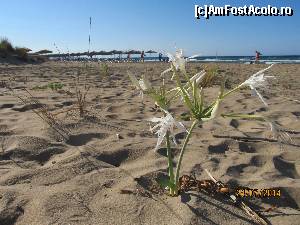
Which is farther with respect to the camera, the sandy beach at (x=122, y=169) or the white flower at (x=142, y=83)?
the sandy beach at (x=122, y=169)

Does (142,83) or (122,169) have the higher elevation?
(142,83)

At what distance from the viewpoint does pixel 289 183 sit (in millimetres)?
2357

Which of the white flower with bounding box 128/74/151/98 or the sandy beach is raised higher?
the white flower with bounding box 128/74/151/98

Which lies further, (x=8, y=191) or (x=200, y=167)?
(x=200, y=167)

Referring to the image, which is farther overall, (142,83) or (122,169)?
(122,169)

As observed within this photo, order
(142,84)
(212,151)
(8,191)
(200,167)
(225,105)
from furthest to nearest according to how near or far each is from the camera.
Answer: (225,105)
(212,151)
(200,167)
(8,191)
(142,84)


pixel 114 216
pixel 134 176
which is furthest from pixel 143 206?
pixel 134 176

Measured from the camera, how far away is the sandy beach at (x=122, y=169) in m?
1.92

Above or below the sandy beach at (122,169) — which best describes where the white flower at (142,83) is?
above

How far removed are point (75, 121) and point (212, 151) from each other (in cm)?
120

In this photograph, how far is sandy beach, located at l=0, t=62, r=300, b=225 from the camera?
6.31 ft

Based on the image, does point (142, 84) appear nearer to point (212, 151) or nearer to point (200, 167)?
point (200, 167)

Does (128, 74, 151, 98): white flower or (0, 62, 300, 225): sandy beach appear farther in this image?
(0, 62, 300, 225): sandy beach

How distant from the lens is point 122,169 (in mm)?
2494
